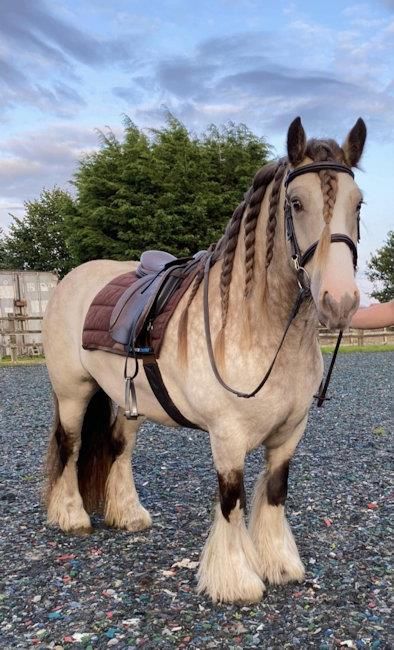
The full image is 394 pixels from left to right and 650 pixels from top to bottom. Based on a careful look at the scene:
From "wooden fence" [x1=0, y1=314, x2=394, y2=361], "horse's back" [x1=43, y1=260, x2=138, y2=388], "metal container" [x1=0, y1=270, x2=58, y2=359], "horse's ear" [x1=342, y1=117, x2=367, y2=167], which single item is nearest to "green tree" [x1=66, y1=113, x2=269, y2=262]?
"metal container" [x1=0, y1=270, x2=58, y2=359]

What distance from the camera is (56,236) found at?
43.7 m

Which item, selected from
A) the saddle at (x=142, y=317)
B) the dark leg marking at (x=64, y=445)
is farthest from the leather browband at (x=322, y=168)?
the dark leg marking at (x=64, y=445)

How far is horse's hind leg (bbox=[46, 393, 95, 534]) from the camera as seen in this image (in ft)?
14.6

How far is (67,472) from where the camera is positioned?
4539 millimetres

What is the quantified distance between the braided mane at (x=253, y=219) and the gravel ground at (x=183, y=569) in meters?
1.44

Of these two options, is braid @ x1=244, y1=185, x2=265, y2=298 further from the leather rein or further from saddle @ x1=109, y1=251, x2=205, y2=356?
saddle @ x1=109, y1=251, x2=205, y2=356

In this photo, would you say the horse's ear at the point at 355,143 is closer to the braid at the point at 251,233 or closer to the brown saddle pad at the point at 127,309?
the braid at the point at 251,233

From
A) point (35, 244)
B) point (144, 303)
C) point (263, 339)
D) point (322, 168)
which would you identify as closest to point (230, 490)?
point (263, 339)

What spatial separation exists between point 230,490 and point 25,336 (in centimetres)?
2259

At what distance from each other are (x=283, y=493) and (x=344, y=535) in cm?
111

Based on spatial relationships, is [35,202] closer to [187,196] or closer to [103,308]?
[187,196]

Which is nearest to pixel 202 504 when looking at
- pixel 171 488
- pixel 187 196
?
pixel 171 488

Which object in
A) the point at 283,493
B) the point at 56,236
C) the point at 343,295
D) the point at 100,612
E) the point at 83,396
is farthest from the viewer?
the point at 56,236

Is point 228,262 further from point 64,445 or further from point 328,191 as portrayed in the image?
point 64,445
